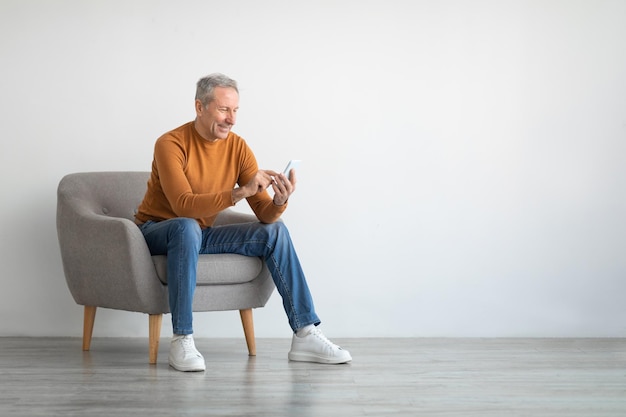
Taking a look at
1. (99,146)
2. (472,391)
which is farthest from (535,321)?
(99,146)

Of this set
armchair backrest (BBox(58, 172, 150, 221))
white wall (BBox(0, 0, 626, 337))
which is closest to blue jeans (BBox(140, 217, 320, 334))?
armchair backrest (BBox(58, 172, 150, 221))

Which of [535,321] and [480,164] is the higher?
[480,164]

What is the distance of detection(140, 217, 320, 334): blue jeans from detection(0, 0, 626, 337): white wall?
0.77m

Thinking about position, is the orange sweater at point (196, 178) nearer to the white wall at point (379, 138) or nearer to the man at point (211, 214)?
the man at point (211, 214)

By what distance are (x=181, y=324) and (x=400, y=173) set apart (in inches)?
56.8

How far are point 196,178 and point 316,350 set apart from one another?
0.80 metres

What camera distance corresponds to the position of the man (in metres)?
3.26

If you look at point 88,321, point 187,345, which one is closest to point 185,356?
point 187,345

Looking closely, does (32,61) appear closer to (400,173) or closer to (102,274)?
(102,274)

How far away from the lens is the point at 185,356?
10.6ft

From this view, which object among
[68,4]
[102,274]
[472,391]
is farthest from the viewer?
[68,4]

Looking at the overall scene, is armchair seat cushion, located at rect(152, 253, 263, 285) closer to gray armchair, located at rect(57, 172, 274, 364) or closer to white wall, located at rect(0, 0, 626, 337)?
gray armchair, located at rect(57, 172, 274, 364)

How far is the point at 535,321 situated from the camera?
4250 mm

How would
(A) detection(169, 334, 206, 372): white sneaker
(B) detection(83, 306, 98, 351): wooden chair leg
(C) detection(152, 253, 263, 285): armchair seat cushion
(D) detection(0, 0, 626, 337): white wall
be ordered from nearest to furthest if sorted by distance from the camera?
(A) detection(169, 334, 206, 372): white sneaker
(C) detection(152, 253, 263, 285): armchair seat cushion
(B) detection(83, 306, 98, 351): wooden chair leg
(D) detection(0, 0, 626, 337): white wall
